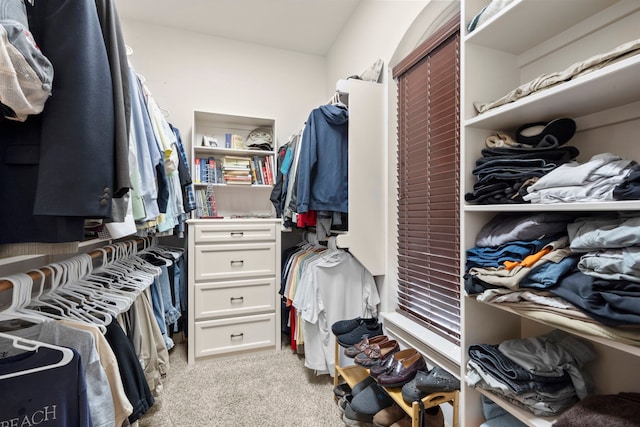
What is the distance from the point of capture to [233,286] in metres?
2.24

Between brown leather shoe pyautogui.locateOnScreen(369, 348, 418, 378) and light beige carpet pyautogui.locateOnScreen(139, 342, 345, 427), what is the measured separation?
18.4 inches

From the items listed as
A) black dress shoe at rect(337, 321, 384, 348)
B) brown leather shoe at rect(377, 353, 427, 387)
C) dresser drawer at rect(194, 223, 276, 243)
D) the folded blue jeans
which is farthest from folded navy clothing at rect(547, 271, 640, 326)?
dresser drawer at rect(194, 223, 276, 243)

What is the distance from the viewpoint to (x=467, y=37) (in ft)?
3.51

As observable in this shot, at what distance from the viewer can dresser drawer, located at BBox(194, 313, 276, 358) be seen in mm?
2170

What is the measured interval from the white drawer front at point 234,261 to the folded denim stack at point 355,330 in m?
0.83

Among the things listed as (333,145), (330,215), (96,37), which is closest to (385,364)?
(330,215)

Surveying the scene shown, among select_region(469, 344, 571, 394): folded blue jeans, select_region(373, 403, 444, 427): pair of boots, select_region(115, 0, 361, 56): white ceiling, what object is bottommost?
select_region(373, 403, 444, 427): pair of boots

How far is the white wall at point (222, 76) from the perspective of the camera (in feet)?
8.73

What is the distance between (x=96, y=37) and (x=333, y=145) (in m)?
1.35

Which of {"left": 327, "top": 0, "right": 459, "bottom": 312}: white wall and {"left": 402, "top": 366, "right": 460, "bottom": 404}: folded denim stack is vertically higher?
{"left": 327, "top": 0, "right": 459, "bottom": 312}: white wall

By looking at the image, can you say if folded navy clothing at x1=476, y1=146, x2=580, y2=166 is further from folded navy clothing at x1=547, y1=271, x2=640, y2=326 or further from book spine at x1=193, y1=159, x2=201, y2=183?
book spine at x1=193, y1=159, x2=201, y2=183

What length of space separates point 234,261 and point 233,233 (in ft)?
0.72

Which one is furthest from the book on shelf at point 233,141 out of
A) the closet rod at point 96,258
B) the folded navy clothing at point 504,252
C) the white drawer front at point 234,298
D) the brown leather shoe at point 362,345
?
the folded navy clothing at point 504,252

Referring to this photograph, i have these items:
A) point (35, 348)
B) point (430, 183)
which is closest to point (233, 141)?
point (430, 183)
